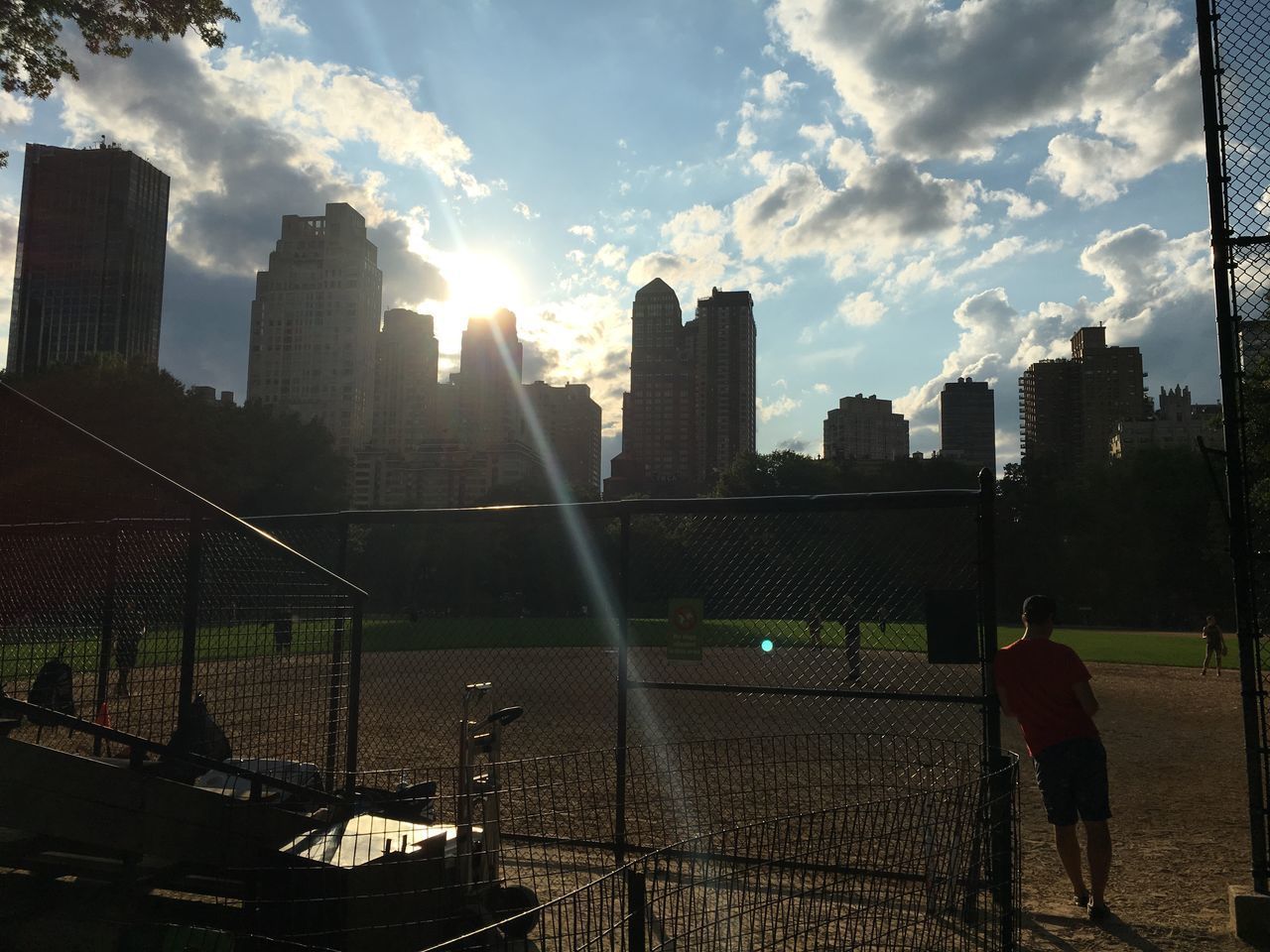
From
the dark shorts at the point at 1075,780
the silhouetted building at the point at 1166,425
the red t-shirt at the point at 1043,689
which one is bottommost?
the dark shorts at the point at 1075,780

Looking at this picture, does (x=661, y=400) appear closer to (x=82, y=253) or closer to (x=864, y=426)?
(x=864, y=426)

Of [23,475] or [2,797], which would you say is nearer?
[2,797]

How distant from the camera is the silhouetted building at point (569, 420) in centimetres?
15062

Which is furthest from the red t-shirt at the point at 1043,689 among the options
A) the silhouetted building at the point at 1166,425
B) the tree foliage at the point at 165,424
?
the silhouetted building at the point at 1166,425

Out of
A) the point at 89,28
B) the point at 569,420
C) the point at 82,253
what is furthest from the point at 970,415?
the point at 89,28

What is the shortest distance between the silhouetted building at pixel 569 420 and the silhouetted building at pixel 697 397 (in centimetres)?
1526

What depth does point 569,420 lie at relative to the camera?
15338 centimetres

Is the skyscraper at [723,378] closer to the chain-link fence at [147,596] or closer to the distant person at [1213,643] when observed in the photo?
the distant person at [1213,643]

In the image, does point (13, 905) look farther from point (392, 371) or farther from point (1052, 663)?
point (392, 371)

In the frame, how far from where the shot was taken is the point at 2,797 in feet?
11.4

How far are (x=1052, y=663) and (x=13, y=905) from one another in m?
5.57

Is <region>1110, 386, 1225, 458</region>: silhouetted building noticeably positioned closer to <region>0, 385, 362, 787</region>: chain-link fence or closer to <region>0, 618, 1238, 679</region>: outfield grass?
<region>0, 618, 1238, 679</region>: outfield grass

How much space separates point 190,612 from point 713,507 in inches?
132

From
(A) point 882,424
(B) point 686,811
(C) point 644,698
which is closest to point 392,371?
(A) point 882,424
